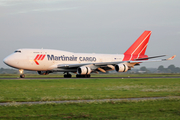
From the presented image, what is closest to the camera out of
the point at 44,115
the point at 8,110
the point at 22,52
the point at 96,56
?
the point at 44,115

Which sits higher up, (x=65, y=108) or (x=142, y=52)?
(x=142, y=52)

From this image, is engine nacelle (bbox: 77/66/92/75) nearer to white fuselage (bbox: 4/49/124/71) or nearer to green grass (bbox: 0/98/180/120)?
white fuselage (bbox: 4/49/124/71)

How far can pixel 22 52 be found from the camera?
44.9 meters

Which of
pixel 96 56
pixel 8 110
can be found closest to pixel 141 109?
pixel 8 110

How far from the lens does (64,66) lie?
158 ft

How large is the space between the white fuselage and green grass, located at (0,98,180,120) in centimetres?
3109

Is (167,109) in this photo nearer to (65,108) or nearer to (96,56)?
(65,108)

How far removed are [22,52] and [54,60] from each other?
5.76 meters

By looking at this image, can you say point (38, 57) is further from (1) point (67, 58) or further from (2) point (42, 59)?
(1) point (67, 58)

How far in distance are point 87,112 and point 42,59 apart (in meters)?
34.9

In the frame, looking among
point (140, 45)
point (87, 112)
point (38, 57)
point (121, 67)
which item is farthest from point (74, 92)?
point (140, 45)

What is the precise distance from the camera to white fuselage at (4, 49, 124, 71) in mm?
43938

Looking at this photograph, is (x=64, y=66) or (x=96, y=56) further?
(x=96, y=56)

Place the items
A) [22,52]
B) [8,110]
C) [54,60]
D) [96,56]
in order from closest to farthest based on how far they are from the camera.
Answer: [8,110], [22,52], [54,60], [96,56]
